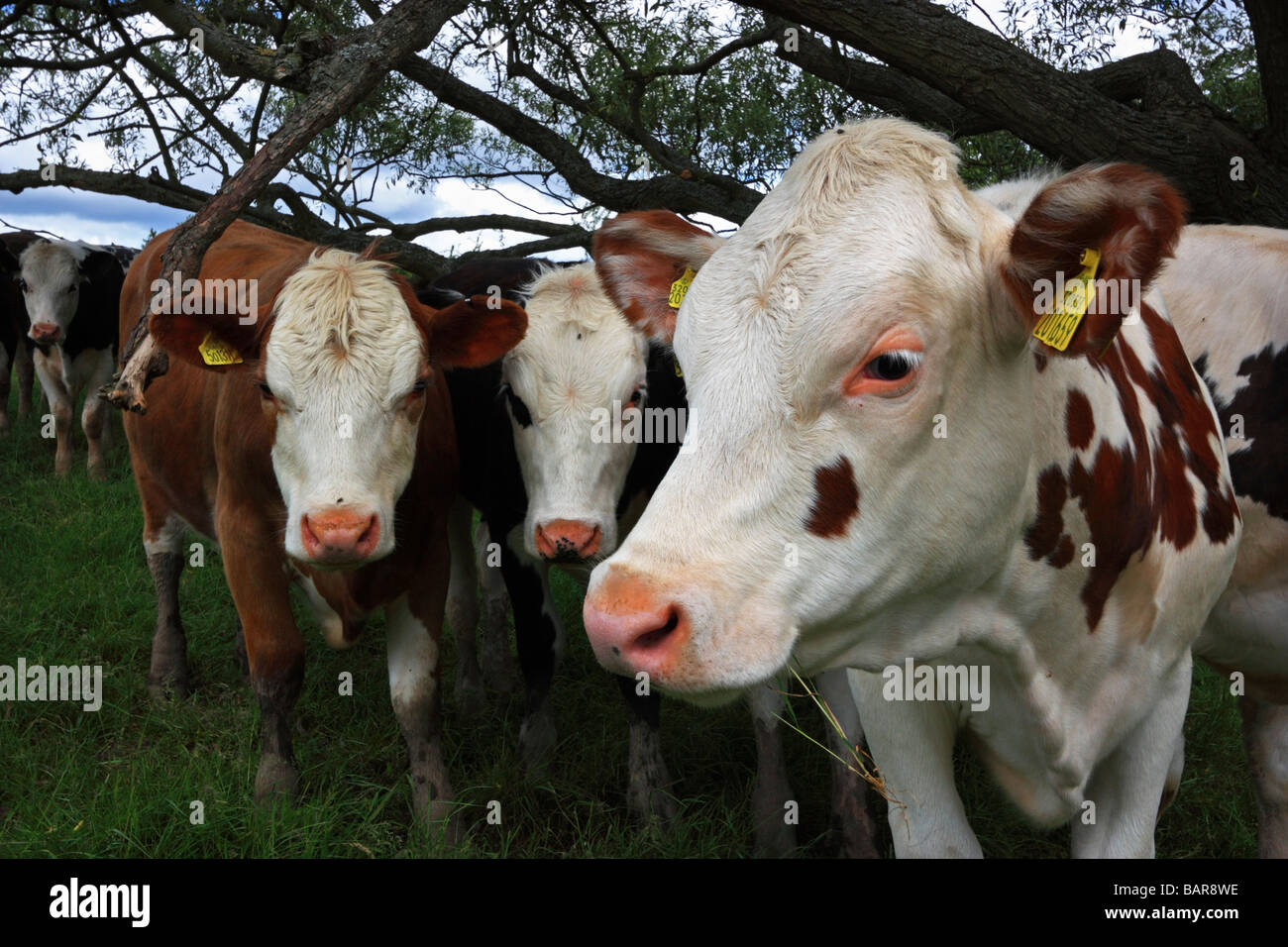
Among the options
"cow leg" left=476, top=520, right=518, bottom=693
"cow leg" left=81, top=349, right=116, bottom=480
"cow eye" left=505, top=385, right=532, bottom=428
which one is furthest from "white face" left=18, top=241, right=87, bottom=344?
"cow eye" left=505, top=385, right=532, bottom=428

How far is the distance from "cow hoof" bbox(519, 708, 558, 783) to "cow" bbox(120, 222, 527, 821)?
1.63 ft

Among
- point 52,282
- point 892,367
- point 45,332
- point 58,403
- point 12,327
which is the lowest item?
point 892,367

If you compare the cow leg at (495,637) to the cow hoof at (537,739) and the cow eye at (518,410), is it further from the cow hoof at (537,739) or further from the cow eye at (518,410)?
the cow eye at (518,410)

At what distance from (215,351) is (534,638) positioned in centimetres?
175

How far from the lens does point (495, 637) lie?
599 centimetres

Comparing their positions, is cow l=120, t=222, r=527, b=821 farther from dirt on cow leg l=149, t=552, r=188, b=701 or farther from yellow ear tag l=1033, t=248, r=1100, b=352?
yellow ear tag l=1033, t=248, r=1100, b=352

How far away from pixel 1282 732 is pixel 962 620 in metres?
2.20

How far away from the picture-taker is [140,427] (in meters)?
5.40

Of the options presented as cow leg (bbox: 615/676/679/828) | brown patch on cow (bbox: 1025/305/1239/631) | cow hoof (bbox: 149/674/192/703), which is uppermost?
brown patch on cow (bbox: 1025/305/1239/631)

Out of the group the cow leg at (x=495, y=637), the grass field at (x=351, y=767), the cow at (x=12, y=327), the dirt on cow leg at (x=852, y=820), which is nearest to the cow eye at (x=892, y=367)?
the dirt on cow leg at (x=852, y=820)

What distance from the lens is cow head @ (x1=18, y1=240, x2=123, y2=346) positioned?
36.4 feet

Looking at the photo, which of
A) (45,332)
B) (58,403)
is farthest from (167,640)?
(58,403)

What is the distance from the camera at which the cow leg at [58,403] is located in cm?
1004

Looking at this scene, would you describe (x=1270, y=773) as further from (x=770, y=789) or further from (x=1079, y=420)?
(x=1079, y=420)
